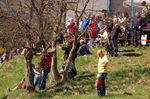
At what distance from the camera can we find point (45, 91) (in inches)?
611

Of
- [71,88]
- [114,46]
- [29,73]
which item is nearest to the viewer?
[71,88]

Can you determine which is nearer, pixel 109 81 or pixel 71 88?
pixel 71 88

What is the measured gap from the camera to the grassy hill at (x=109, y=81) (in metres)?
14.1

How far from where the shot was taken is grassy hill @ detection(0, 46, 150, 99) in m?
14.1

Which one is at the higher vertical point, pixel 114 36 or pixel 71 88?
pixel 114 36

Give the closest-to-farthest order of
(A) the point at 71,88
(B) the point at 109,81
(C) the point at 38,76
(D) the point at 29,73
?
(A) the point at 71,88
(B) the point at 109,81
(D) the point at 29,73
(C) the point at 38,76

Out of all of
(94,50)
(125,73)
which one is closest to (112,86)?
(125,73)

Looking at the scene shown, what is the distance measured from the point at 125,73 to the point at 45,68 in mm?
3332

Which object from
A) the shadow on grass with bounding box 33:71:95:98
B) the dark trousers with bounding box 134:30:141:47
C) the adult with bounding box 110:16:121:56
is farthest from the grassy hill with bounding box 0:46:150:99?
the dark trousers with bounding box 134:30:141:47

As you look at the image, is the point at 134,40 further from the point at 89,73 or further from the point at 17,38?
the point at 17,38

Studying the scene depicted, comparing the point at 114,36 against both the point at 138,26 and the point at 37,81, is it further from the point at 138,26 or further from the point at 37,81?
the point at 37,81

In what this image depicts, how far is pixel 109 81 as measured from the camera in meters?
15.6

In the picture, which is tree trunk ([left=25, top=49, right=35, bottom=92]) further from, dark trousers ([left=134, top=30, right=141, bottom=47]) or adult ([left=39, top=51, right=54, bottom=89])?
dark trousers ([left=134, top=30, right=141, bottom=47])

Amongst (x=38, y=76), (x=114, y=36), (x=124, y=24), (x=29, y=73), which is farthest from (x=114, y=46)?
(x=29, y=73)
